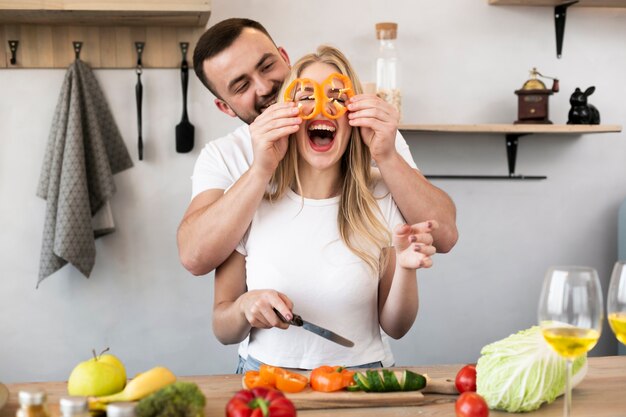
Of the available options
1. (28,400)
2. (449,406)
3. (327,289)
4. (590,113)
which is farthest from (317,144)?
(590,113)

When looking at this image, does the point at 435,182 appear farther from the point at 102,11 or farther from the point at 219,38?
the point at 102,11

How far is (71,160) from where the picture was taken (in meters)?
2.85

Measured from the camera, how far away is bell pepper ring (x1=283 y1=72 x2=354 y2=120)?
1.78m

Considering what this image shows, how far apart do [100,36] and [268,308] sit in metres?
1.82

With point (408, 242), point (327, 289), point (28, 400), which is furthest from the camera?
point (327, 289)

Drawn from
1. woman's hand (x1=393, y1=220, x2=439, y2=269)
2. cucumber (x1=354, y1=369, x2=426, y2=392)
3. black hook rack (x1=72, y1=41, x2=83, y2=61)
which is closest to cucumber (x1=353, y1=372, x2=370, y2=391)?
cucumber (x1=354, y1=369, x2=426, y2=392)

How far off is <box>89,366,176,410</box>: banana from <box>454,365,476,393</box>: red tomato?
55 centimetres

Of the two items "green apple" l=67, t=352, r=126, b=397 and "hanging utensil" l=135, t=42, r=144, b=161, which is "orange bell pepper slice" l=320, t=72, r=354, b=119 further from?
"hanging utensil" l=135, t=42, r=144, b=161

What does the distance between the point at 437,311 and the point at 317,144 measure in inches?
64.3

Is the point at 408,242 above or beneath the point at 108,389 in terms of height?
above

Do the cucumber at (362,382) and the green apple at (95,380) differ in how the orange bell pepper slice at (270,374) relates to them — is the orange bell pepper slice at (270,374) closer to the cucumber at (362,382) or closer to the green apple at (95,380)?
the cucumber at (362,382)

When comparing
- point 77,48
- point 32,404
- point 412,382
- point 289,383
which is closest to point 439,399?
point 412,382

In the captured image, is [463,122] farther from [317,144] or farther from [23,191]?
[23,191]

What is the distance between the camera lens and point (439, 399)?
1.46m
